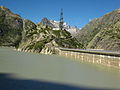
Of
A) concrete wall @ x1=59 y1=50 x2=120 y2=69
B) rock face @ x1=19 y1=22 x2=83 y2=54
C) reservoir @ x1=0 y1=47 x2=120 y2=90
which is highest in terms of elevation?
rock face @ x1=19 y1=22 x2=83 y2=54

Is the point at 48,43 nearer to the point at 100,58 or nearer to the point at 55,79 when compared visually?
the point at 100,58

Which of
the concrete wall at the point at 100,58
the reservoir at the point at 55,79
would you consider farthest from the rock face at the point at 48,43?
the reservoir at the point at 55,79

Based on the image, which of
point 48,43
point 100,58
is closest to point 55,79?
point 100,58

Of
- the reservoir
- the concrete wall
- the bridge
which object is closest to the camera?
the reservoir

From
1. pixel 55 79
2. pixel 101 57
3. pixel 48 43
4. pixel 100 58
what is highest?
pixel 48 43

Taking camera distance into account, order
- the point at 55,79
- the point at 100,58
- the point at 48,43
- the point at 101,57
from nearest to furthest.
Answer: the point at 55,79 < the point at 101,57 < the point at 100,58 < the point at 48,43

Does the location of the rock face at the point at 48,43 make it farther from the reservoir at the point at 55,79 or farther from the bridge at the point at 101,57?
the reservoir at the point at 55,79

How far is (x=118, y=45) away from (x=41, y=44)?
260 feet

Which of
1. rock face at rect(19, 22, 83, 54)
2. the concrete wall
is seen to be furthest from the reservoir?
rock face at rect(19, 22, 83, 54)

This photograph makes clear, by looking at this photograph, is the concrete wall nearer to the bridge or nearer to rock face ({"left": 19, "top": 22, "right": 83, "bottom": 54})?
the bridge

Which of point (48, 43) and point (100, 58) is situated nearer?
point (100, 58)

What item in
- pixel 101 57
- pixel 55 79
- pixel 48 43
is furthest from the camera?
pixel 48 43

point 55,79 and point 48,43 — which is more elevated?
point 48,43

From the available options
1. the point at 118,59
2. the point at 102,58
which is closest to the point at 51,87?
the point at 118,59
